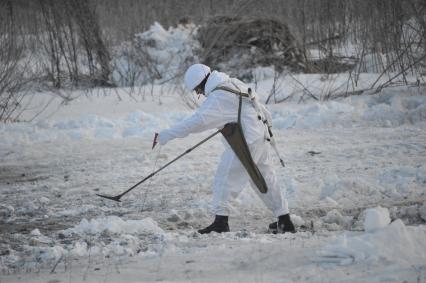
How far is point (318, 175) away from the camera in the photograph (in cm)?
776

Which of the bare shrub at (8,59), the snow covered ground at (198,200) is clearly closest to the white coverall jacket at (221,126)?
the snow covered ground at (198,200)

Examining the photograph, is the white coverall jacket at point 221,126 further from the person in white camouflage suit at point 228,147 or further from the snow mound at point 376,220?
the snow mound at point 376,220

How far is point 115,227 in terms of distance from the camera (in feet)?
19.0

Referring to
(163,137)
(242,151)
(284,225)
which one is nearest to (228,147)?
(242,151)

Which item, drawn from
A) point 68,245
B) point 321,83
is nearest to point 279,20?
point 321,83

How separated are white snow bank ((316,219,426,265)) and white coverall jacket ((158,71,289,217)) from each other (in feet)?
5.13

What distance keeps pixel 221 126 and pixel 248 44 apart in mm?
10993

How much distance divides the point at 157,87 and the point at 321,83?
3926 millimetres

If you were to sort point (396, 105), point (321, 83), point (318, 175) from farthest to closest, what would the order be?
point (321, 83) < point (396, 105) < point (318, 175)

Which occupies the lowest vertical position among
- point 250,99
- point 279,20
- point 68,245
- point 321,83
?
point 68,245

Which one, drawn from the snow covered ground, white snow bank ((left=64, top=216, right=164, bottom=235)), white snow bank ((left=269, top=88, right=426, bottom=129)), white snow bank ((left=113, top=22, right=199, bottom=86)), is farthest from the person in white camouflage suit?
white snow bank ((left=113, top=22, right=199, bottom=86))

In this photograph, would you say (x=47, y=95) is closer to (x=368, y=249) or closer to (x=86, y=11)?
(x=86, y=11)

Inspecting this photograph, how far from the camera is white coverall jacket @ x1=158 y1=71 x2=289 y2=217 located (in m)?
5.62

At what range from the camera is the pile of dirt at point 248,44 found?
53.1 feet
